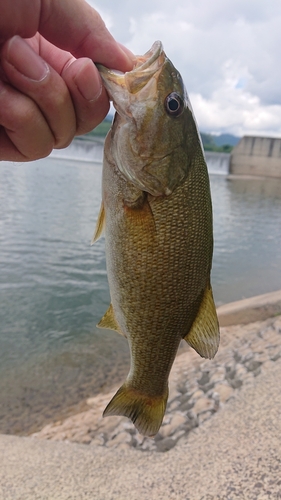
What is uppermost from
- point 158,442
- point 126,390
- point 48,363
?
point 126,390

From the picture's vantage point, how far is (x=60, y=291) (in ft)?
32.1

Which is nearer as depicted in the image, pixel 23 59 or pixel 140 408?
pixel 23 59

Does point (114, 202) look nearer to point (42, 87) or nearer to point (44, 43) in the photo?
point (42, 87)

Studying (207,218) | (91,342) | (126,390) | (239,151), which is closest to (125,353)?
(91,342)

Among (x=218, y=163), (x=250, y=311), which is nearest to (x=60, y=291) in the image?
(x=250, y=311)

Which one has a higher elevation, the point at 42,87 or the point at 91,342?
the point at 42,87

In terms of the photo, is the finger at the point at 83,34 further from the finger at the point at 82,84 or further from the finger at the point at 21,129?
the finger at the point at 21,129

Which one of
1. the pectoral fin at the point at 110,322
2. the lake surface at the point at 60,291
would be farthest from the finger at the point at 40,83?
the lake surface at the point at 60,291

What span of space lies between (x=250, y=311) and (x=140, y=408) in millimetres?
7232

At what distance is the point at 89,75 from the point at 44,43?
542mm

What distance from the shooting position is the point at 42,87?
69.5 inches

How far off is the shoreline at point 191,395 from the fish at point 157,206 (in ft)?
9.44

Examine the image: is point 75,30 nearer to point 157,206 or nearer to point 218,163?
point 157,206

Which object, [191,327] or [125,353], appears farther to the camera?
[125,353]
